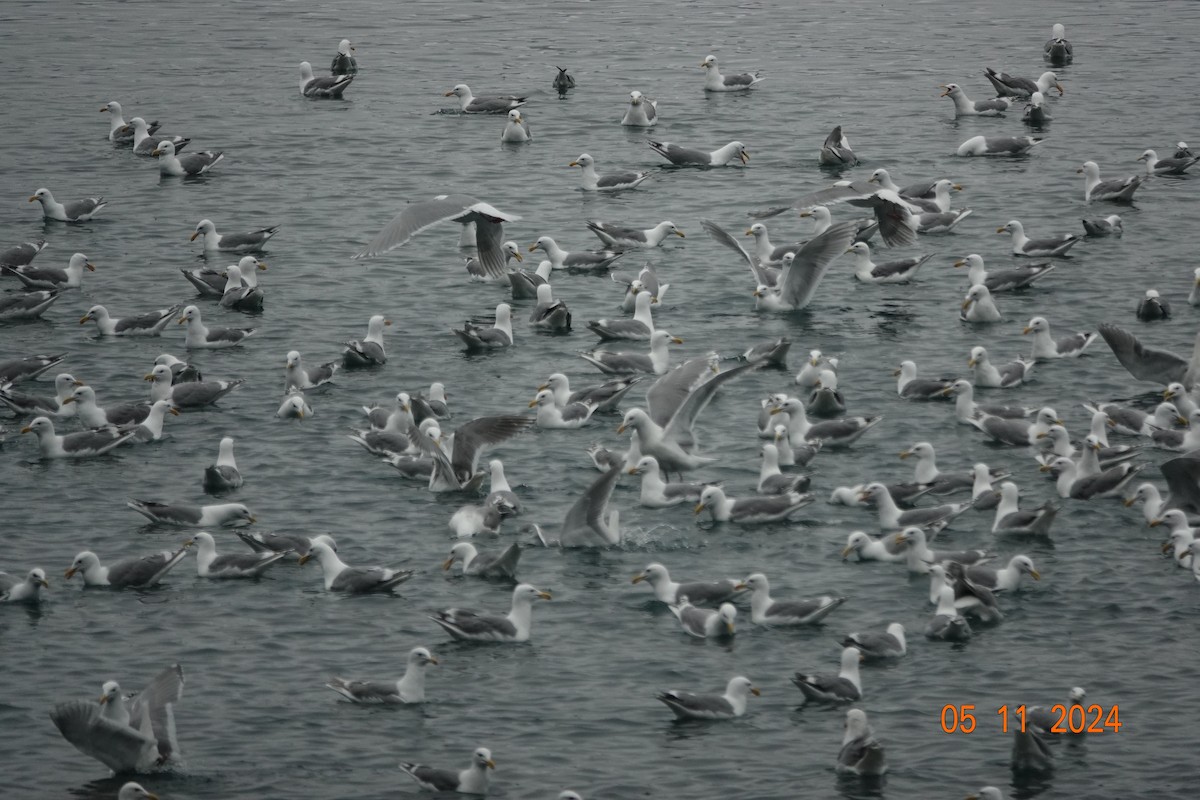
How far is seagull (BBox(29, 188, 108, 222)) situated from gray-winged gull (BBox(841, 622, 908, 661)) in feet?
81.0

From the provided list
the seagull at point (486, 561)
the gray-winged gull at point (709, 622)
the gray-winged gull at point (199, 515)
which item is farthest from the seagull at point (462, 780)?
the gray-winged gull at point (199, 515)

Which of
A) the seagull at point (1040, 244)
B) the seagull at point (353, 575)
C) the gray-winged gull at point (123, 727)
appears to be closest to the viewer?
the gray-winged gull at point (123, 727)

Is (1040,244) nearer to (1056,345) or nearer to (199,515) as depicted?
(1056,345)

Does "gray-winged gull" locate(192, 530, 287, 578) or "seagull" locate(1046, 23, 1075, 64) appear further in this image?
"seagull" locate(1046, 23, 1075, 64)

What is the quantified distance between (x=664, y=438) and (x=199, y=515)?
662 cm

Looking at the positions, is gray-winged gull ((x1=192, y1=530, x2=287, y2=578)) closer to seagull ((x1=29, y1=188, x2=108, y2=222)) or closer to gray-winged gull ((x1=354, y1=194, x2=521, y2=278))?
gray-winged gull ((x1=354, y1=194, x2=521, y2=278))

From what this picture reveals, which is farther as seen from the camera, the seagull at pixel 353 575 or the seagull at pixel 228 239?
the seagull at pixel 228 239

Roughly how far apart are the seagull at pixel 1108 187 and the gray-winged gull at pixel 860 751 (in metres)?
23.8

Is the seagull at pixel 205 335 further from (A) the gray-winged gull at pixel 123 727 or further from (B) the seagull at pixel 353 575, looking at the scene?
(A) the gray-winged gull at pixel 123 727

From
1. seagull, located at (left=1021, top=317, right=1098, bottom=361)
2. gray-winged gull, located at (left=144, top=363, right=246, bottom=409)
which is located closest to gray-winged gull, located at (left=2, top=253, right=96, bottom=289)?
gray-winged gull, located at (left=144, top=363, right=246, bottom=409)

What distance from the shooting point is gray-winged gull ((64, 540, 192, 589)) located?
75.3 ft

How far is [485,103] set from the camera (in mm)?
49812

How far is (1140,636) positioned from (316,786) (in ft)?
32.4

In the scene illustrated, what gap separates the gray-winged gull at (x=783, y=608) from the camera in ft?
70.7
